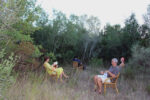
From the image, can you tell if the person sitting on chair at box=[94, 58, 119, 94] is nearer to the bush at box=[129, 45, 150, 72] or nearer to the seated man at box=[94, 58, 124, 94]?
the seated man at box=[94, 58, 124, 94]

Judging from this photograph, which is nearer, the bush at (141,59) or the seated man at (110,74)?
the seated man at (110,74)

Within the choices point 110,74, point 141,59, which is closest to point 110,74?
point 110,74

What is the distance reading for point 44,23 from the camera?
38.0 feet

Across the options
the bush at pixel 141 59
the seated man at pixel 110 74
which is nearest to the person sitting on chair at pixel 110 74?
the seated man at pixel 110 74

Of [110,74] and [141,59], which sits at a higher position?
[141,59]

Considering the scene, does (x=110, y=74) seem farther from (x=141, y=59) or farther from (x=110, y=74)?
(x=141, y=59)

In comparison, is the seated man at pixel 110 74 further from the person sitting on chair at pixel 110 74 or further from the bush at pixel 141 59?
the bush at pixel 141 59

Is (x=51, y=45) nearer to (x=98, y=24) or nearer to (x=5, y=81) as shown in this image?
(x=98, y=24)

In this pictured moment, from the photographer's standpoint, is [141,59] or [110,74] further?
[141,59]

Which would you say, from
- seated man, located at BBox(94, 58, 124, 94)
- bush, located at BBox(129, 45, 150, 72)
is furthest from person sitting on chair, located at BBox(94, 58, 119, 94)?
bush, located at BBox(129, 45, 150, 72)

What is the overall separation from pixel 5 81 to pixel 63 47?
1046 centimetres

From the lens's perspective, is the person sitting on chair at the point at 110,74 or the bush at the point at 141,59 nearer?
the person sitting on chair at the point at 110,74

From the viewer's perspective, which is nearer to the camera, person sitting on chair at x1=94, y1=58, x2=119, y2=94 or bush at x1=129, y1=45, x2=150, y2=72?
person sitting on chair at x1=94, y1=58, x2=119, y2=94

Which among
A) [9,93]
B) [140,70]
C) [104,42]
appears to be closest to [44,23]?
[104,42]
